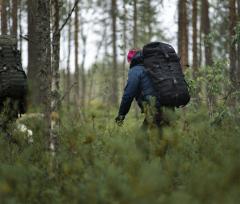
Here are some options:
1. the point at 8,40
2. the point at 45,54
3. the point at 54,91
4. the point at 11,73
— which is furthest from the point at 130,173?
the point at 8,40

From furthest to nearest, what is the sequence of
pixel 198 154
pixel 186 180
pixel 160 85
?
1. pixel 160 85
2. pixel 198 154
3. pixel 186 180

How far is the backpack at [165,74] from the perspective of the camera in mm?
5652

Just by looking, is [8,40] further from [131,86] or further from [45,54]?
[131,86]

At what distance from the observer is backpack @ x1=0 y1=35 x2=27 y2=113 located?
20.5 feet

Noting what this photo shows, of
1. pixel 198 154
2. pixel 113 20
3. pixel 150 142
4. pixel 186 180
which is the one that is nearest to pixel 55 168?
pixel 150 142

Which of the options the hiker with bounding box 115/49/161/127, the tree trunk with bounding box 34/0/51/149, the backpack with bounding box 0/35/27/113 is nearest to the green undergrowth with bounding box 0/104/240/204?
the tree trunk with bounding box 34/0/51/149

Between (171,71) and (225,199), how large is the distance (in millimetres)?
2877

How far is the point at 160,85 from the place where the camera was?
224 inches

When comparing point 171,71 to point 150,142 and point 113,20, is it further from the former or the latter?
point 113,20

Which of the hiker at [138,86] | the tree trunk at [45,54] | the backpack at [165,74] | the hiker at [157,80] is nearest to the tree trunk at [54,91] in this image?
the tree trunk at [45,54]

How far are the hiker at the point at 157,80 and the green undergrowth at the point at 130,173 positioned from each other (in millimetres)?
579

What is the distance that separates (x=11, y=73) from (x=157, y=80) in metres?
2.14

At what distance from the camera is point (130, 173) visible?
12.0 ft

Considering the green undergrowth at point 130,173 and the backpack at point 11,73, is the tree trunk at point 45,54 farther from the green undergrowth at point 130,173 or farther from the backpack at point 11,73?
the backpack at point 11,73
